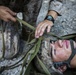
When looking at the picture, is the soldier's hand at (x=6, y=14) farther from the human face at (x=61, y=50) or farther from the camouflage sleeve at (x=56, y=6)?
the human face at (x=61, y=50)

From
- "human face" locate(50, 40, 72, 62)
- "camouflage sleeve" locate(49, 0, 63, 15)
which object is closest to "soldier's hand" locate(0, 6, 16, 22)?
"camouflage sleeve" locate(49, 0, 63, 15)

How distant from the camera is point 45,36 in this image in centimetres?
157

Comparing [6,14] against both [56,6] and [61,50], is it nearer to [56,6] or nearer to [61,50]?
[56,6]

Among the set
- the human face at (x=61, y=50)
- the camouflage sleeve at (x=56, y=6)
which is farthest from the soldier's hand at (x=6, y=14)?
the human face at (x=61, y=50)

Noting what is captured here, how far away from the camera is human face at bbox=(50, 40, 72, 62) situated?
5.01ft

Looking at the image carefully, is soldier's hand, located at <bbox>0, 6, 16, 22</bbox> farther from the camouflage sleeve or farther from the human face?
the human face

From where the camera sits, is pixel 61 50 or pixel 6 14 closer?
pixel 61 50

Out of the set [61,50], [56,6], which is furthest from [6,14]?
[61,50]

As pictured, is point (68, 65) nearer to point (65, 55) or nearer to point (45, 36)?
point (65, 55)

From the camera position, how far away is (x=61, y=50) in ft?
5.01

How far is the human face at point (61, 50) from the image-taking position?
1526 mm

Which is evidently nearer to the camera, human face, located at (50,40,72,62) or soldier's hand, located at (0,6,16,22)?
human face, located at (50,40,72,62)

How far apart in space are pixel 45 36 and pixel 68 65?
0.20 m

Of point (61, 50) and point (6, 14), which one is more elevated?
point (6, 14)
